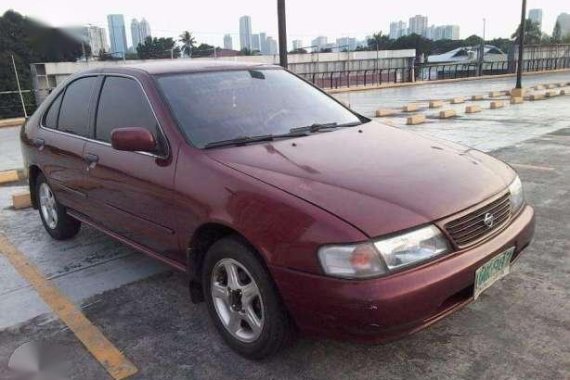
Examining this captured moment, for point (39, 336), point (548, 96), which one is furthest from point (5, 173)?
point (548, 96)

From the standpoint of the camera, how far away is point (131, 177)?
11.5 ft

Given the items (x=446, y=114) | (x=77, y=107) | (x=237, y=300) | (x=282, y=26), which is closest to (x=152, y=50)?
(x=446, y=114)

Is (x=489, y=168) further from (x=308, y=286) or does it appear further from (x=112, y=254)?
(x=112, y=254)

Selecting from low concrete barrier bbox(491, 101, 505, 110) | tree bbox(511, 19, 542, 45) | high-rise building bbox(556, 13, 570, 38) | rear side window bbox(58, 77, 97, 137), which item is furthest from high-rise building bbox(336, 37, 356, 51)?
high-rise building bbox(556, 13, 570, 38)

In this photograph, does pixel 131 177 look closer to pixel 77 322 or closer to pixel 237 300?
pixel 77 322

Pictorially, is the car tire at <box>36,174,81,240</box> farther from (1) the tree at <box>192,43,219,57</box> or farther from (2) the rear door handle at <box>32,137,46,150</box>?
(1) the tree at <box>192,43,219,57</box>

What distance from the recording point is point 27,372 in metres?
2.96

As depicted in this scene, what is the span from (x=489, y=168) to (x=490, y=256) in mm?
729

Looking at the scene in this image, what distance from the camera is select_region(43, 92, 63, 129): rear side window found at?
187 inches

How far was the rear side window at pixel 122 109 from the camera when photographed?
3516 millimetres

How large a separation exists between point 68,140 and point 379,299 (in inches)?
122

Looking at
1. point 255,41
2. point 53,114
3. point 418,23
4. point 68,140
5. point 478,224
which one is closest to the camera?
point 478,224

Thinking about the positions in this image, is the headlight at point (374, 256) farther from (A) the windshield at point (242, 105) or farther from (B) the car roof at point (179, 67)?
(B) the car roof at point (179, 67)

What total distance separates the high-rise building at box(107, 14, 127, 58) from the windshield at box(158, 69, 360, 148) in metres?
20.3
